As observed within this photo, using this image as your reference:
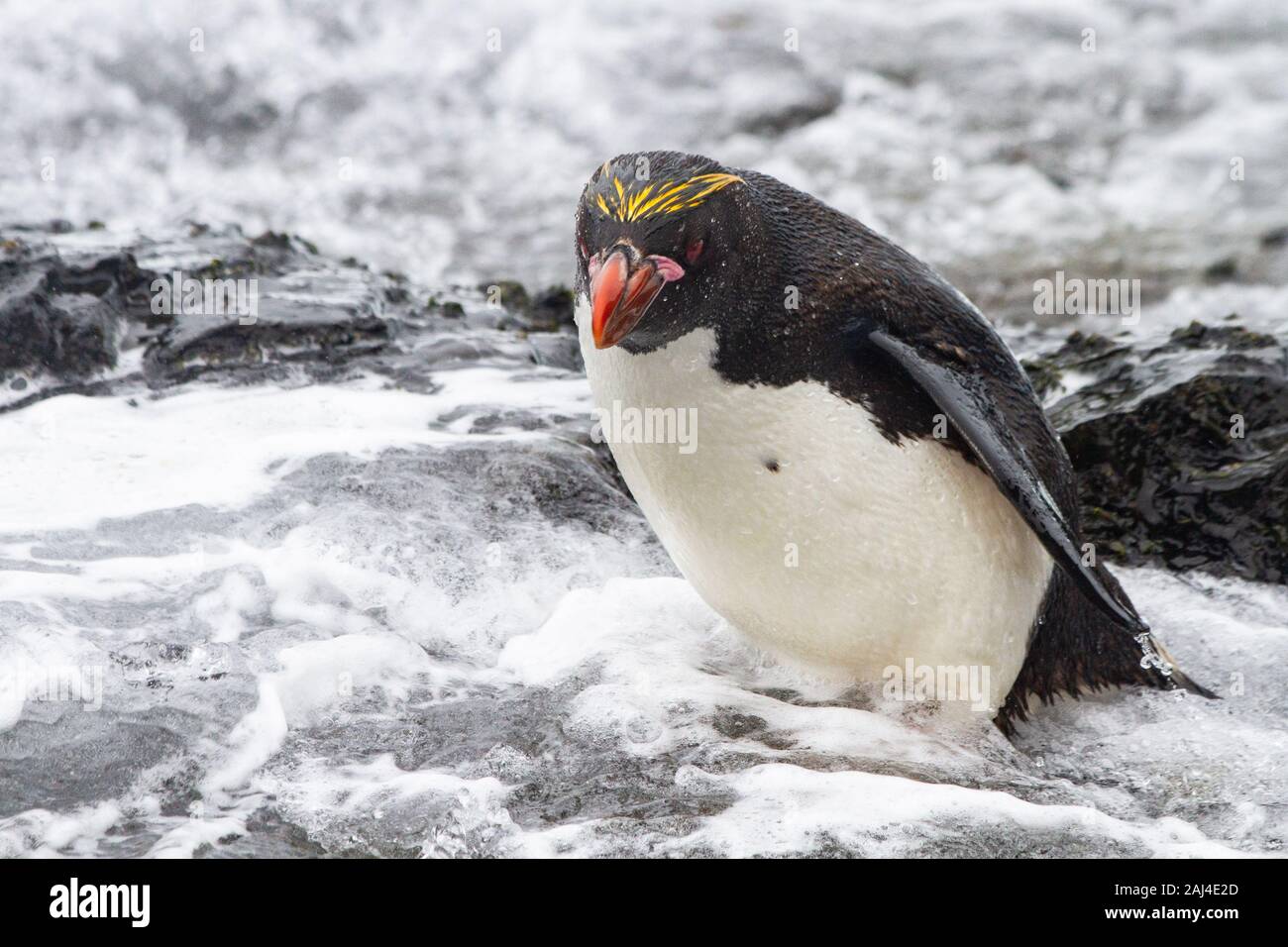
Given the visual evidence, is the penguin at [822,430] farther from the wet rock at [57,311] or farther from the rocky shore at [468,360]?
the wet rock at [57,311]

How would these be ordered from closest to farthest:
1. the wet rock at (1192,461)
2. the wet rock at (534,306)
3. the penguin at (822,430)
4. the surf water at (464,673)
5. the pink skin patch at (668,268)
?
the surf water at (464,673)
the pink skin patch at (668,268)
the penguin at (822,430)
the wet rock at (1192,461)
the wet rock at (534,306)

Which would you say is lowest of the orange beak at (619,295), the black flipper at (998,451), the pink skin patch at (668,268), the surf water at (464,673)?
the surf water at (464,673)

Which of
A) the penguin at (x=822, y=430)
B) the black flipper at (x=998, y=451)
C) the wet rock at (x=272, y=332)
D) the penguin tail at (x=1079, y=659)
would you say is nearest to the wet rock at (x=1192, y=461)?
the penguin tail at (x=1079, y=659)

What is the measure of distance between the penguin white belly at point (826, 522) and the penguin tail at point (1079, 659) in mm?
64

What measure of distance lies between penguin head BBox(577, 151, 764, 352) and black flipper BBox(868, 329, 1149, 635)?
0.38 m

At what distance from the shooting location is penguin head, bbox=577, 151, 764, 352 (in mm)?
3014

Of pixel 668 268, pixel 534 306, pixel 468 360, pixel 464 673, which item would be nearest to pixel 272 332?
pixel 468 360

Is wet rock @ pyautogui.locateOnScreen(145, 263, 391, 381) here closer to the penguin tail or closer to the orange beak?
the orange beak

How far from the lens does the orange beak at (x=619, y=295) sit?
297 centimetres

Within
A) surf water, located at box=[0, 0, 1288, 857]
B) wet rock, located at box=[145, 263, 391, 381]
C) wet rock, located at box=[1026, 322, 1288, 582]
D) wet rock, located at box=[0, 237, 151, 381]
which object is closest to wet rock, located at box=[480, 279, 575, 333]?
surf water, located at box=[0, 0, 1288, 857]

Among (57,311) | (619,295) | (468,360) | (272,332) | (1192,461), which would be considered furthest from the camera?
(468,360)

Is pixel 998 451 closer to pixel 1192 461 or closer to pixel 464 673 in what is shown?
pixel 464 673

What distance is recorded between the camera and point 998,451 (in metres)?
3.22

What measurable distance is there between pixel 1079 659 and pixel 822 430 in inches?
40.8
